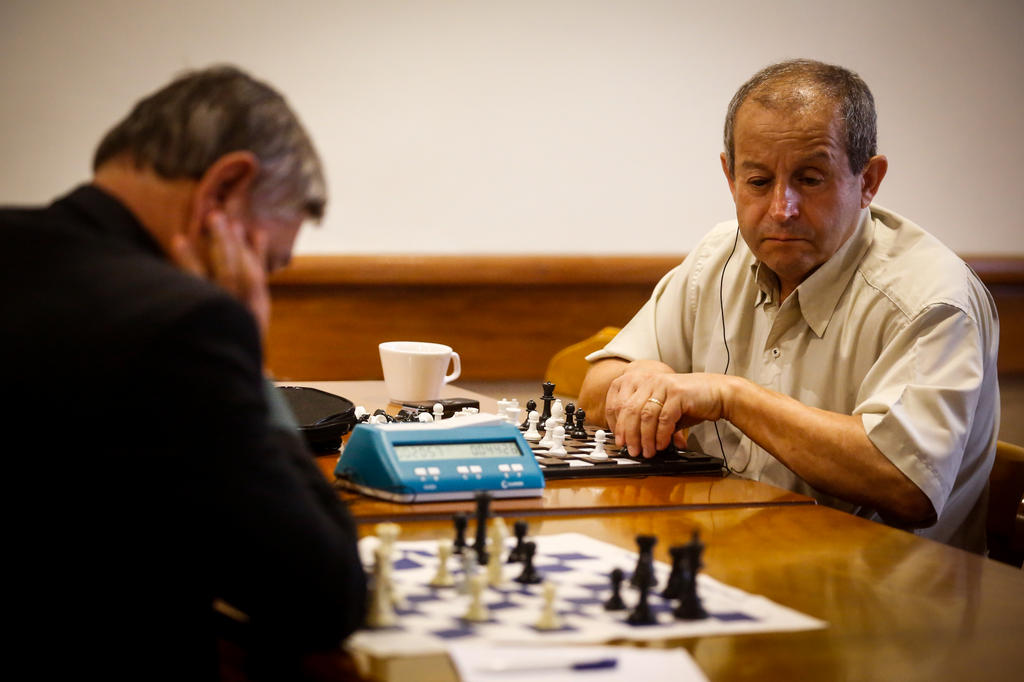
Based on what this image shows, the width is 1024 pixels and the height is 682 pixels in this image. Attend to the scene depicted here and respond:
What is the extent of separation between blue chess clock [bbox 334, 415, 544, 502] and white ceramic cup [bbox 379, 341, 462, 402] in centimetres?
71

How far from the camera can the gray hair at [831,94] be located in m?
2.30

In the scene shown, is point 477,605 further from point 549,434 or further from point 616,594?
point 549,434

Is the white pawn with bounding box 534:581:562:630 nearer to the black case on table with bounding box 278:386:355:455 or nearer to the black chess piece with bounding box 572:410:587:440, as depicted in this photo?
the black case on table with bounding box 278:386:355:455

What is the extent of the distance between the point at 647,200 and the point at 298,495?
315 cm

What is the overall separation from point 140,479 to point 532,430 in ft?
4.11

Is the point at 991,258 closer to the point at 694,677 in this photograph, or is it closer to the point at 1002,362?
the point at 1002,362

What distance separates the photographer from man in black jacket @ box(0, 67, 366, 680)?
97cm

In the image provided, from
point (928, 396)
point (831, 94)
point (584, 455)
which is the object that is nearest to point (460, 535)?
point (584, 455)

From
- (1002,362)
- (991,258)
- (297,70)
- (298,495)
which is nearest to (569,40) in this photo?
(297,70)

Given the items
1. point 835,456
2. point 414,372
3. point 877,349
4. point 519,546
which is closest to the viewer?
point 519,546

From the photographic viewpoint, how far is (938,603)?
4.33 feet

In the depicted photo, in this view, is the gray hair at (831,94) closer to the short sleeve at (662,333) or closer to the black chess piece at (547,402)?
the short sleeve at (662,333)

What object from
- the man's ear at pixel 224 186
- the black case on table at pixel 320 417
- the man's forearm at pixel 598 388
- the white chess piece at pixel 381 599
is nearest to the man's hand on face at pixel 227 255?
the man's ear at pixel 224 186

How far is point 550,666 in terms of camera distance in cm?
102
